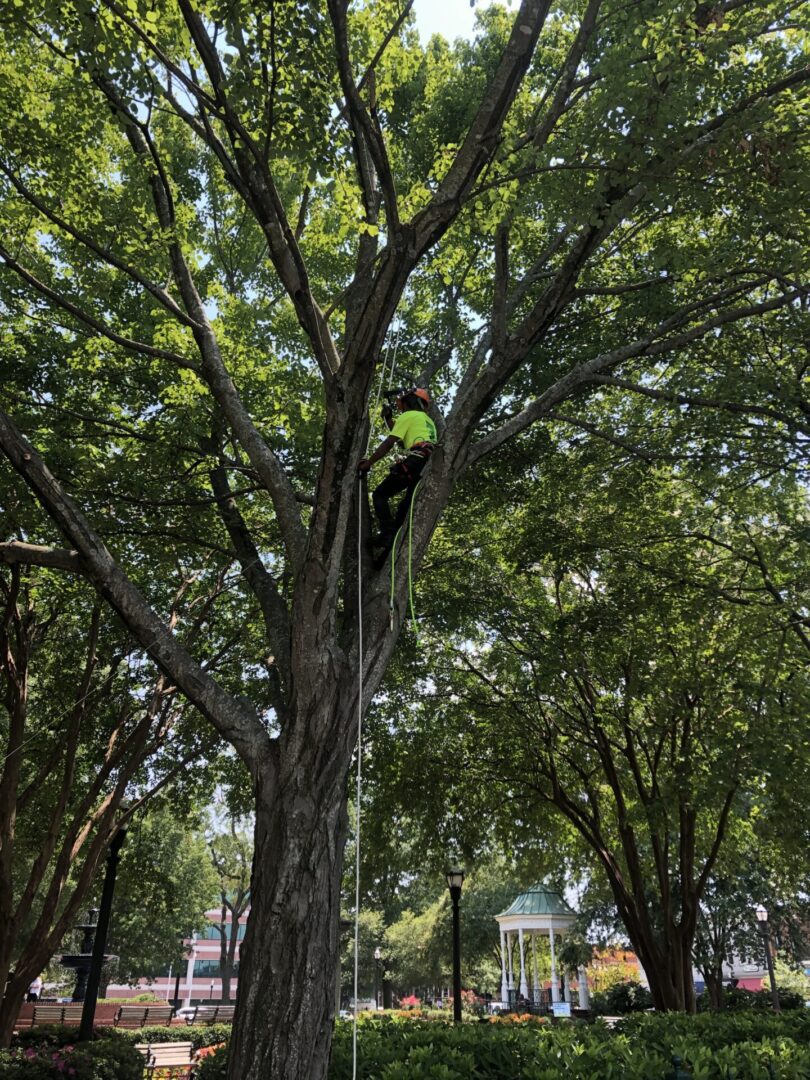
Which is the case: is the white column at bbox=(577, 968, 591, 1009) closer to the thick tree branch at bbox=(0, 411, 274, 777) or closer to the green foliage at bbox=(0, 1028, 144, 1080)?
the green foliage at bbox=(0, 1028, 144, 1080)

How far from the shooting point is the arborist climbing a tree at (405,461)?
16.3 ft

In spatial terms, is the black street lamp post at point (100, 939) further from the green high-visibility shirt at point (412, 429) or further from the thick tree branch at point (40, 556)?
the green high-visibility shirt at point (412, 429)

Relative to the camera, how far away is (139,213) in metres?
5.96

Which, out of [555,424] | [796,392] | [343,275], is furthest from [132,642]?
[796,392]

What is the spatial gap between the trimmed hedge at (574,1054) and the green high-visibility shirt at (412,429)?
4240 millimetres

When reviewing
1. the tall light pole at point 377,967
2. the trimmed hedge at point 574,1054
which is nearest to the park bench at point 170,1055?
the trimmed hedge at point 574,1054

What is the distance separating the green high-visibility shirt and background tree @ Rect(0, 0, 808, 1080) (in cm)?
37

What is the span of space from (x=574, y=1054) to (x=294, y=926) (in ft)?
10.7

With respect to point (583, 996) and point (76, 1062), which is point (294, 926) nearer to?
point (76, 1062)

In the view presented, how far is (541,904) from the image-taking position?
25.5 meters

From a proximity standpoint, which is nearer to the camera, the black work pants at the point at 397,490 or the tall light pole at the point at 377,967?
the black work pants at the point at 397,490

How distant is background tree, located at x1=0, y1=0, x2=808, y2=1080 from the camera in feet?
12.2

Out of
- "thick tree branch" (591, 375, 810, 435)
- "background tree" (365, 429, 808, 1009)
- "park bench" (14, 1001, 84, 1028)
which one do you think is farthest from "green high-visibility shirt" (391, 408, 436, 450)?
"park bench" (14, 1001, 84, 1028)

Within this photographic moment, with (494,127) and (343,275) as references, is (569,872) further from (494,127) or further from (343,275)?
(494,127)
